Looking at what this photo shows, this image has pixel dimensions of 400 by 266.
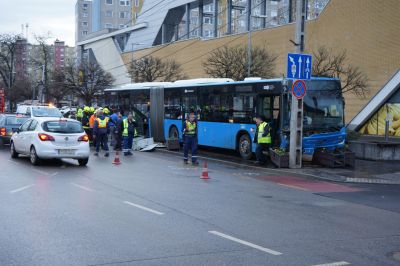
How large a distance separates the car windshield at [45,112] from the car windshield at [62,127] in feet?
33.2

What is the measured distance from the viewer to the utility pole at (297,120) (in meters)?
17.2

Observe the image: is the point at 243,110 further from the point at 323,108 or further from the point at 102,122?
the point at 102,122

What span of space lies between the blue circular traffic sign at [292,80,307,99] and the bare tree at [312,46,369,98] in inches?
468

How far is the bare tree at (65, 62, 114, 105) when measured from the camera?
59.7 m

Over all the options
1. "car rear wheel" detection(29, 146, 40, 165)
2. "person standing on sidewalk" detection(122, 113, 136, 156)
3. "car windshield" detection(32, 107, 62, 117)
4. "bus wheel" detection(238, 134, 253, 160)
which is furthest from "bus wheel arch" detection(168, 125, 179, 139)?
"car rear wheel" detection(29, 146, 40, 165)

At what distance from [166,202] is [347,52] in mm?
30892

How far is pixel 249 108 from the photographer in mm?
20109

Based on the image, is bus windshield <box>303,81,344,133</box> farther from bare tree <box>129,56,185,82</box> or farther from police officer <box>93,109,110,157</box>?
bare tree <box>129,56,185,82</box>

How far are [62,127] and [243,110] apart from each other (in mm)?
7115

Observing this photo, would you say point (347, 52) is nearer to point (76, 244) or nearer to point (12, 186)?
point (12, 186)

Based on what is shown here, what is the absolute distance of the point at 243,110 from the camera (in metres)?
20.5

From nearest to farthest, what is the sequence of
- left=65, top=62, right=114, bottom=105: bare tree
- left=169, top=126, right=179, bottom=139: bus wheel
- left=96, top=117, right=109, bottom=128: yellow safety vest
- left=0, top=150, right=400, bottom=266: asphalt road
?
left=0, top=150, right=400, bottom=266: asphalt road, left=96, top=117, right=109, bottom=128: yellow safety vest, left=169, top=126, right=179, bottom=139: bus wheel, left=65, top=62, right=114, bottom=105: bare tree

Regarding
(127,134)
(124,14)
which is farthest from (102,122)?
(124,14)

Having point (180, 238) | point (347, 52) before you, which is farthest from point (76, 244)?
point (347, 52)
